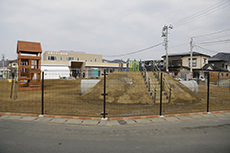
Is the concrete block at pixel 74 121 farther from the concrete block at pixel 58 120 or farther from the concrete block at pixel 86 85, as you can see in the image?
the concrete block at pixel 86 85

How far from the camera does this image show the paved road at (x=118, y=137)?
420 cm

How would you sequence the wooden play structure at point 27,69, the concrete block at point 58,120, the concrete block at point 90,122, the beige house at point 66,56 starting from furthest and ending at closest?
the beige house at point 66,56 → the wooden play structure at point 27,69 → the concrete block at point 58,120 → the concrete block at point 90,122

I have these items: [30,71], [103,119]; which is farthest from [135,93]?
[30,71]

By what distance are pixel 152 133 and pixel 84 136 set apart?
93.2 inches

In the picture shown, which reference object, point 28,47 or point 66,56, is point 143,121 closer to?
point 28,47

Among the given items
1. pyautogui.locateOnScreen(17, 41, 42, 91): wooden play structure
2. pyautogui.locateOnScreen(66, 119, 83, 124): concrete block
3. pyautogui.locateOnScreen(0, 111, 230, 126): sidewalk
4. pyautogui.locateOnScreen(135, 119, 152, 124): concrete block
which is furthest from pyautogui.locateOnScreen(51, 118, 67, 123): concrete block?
pyautogui.locateOnScreen(17, 41, 42, 91): wooden play structure

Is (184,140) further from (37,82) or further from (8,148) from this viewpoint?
(37,82)

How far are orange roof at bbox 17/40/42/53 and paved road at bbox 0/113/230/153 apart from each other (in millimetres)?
14929

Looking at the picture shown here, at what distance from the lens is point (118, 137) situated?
5105 millimetres

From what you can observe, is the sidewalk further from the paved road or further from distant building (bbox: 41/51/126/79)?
distant building (bbox: 41/51/126/79)

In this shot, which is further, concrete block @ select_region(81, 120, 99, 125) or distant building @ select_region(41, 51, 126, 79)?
distant building @ select_region(41, 51, 126, 79)

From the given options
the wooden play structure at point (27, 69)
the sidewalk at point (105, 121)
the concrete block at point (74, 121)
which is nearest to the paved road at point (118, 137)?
the sidewalk at point (105, 121)

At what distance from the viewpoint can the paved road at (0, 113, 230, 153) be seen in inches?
165

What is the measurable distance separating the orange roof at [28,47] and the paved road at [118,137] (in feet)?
49.0
